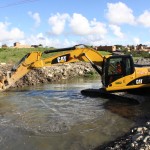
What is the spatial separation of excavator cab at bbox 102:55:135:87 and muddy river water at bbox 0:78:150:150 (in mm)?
1072

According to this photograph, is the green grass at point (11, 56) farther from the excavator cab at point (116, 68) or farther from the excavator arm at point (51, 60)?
the excavator cab at point (116, 68)

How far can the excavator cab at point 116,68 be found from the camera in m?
14.7

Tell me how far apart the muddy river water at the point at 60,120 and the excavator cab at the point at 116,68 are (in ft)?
3.52

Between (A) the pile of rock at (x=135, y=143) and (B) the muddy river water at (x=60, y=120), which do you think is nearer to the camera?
(A) the pile of rock at (x=135, y=143)

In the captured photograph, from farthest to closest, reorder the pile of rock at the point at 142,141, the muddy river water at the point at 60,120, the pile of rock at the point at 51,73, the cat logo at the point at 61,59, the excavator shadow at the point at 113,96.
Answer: the pile of rock at the point at 51,73
the cat logo at the point at 61,59
the excavator shadow at the point at 113,96
the muddy river water at the point at 60,120
the pile of rock at the point at 142,141

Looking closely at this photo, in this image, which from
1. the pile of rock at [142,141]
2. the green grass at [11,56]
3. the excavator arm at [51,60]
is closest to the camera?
the pile of rock at [142,141]

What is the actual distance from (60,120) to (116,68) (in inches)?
158

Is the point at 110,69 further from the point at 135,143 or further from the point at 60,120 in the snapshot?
the point at 135,143

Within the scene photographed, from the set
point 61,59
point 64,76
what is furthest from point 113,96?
point 64,76

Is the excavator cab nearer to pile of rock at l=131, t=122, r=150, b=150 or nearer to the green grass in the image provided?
pile of rock at l=131, t=122, r=150, b=150

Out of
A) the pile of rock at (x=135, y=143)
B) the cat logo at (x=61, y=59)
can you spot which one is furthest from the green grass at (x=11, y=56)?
the pile of rock at (x=135, y=143)

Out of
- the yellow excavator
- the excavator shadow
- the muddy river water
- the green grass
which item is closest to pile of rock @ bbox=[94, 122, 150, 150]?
the muddy river water

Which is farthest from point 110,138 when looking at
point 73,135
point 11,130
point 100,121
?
point 11,130

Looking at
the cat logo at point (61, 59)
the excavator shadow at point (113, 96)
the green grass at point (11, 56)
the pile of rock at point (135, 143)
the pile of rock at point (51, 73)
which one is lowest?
the pile of rock at point (135, 143)
